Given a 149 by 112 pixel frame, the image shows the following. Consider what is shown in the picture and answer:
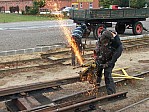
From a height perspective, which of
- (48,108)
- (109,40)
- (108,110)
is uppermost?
(109,40)

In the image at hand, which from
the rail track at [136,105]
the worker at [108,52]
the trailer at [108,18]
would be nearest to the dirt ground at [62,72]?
the rail track at [136,105]

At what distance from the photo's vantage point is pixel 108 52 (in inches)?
274

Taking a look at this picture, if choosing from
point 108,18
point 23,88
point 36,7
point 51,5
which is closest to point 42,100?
point 23,88

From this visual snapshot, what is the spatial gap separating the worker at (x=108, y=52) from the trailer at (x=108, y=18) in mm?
10102

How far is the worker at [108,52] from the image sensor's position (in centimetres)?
674

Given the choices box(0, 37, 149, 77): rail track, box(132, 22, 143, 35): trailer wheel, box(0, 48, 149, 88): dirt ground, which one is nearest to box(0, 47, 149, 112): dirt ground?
box(0, 48, 149, 88): dirt ground

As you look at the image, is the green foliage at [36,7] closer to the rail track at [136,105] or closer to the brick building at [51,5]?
the brick building at [51,5]

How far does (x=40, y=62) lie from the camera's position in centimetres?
1165

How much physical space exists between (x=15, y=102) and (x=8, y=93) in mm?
279

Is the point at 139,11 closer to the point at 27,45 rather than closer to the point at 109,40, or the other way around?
the point at 27,45

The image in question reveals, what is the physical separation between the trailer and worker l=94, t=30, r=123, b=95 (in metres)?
10.1

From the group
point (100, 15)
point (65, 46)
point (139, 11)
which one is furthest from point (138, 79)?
point (139, 11)

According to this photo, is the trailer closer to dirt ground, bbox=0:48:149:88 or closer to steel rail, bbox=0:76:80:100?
dirt ground, bbox=0:48:149:88

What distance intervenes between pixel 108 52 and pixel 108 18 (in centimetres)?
1174
